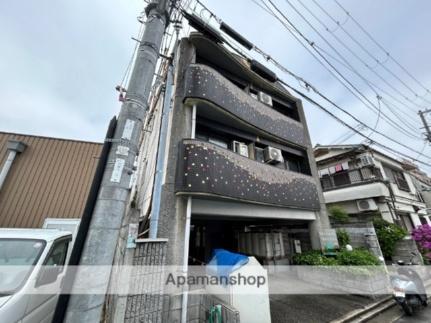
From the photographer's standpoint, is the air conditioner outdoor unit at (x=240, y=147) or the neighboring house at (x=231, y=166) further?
the air conditioner outdoor unit at (x=240, y=147)

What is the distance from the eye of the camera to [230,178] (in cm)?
491

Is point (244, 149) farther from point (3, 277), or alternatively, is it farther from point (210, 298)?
point (3, 277)

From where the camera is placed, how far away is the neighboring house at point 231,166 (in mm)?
4430

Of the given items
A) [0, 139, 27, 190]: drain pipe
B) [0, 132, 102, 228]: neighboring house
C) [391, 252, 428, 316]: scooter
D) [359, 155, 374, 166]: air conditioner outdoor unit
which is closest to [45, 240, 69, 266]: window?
[0, 132, 102, 228]: neighboring house

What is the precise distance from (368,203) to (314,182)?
18.7 ft

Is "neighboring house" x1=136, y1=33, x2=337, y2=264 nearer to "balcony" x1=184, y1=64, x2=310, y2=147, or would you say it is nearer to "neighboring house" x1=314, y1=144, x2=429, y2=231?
"balcony" x1=184, y1=64, x2=310, y2=147

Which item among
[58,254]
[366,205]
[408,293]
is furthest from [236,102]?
[366,205]

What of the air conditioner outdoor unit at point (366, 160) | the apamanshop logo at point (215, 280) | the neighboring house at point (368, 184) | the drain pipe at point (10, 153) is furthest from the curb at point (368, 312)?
the drain pipe at point (10, 153)

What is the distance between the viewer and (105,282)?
56.7 inches

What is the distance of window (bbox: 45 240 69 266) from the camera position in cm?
292

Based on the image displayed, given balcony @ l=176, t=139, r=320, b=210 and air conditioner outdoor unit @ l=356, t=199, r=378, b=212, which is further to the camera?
air conditioner outdoor unit @ l=356, t=199, r=378, b=212

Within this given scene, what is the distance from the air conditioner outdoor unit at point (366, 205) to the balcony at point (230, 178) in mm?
6809

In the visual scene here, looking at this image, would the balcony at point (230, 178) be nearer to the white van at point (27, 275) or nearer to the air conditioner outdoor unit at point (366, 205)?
the white van at point (27, 275)

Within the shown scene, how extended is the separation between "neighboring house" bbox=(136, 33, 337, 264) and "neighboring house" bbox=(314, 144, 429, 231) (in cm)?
530
